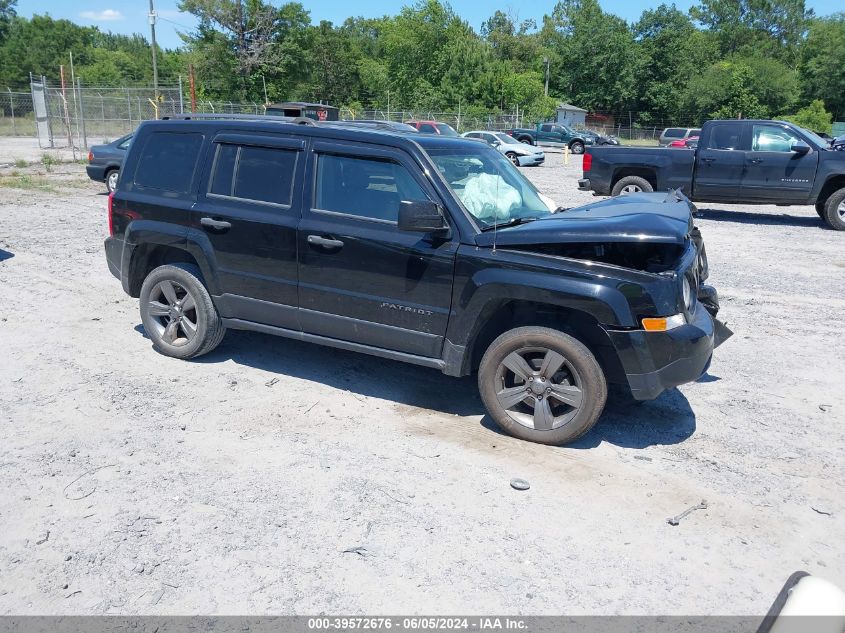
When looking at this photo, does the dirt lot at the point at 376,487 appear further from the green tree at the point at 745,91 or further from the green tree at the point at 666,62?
the green tree at the point at 666,62

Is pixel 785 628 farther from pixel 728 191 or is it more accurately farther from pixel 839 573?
pixel 728 191

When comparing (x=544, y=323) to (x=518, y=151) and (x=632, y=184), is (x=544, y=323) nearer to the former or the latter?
(x=632, y=184)

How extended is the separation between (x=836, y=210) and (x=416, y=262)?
1170 cm

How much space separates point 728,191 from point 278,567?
516 inches

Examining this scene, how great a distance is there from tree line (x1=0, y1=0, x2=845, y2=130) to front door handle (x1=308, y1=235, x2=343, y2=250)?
52343mm

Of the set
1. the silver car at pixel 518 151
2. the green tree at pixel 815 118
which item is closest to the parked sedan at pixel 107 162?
the silver car at pixel 518 151

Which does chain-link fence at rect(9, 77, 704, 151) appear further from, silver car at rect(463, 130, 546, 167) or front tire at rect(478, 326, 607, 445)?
front tire at rect(478, 326, 607, 445)

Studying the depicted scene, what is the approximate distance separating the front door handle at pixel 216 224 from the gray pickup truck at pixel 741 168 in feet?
34.6

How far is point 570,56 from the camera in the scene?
3056 inches

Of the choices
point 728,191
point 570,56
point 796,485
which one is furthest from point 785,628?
point 570,56

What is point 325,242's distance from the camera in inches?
199

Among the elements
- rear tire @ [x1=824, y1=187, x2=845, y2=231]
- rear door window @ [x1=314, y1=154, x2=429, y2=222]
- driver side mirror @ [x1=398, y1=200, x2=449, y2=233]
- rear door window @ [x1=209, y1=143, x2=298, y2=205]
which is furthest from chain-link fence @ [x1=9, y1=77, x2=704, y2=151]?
driver side mirror @ [x1=398, y1=200, x2=449, y2=233]

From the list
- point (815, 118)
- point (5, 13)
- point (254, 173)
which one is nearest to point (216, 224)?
point (254, 173)

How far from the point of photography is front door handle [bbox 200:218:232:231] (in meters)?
5.47
